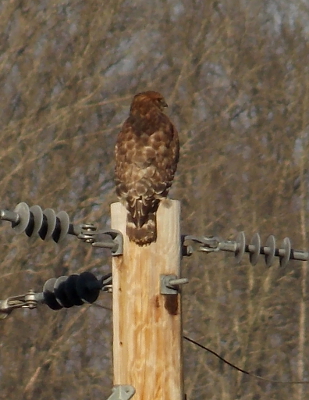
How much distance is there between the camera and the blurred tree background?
20.0 m

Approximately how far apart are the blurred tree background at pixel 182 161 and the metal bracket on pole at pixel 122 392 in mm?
11429

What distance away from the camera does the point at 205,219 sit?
21891mm

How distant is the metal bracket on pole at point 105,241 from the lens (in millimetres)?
7758

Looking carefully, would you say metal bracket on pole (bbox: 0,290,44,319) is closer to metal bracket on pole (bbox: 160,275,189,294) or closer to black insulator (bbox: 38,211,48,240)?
black insulator (bbox: 38,211,48,240)

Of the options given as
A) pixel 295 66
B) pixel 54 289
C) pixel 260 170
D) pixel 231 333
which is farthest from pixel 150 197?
pixel 295 66

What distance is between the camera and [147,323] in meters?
7.65

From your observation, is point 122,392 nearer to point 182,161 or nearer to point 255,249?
point 255,249

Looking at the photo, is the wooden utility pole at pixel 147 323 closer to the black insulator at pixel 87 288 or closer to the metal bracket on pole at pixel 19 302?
the black insulator at pixel 87 288

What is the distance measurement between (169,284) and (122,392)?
24.2 inches

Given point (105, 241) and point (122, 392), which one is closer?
point (122, 392)

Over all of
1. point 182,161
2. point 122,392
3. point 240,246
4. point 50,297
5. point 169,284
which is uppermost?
point 182,161

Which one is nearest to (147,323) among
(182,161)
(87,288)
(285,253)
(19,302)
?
(87,288)

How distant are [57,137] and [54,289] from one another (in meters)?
12.6

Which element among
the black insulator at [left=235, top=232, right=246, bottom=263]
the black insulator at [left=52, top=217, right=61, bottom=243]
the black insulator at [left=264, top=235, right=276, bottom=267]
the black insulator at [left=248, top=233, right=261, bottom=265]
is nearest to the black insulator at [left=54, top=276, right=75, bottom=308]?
the black insulator at [left=52, top=217, right=61, bottom=243]
